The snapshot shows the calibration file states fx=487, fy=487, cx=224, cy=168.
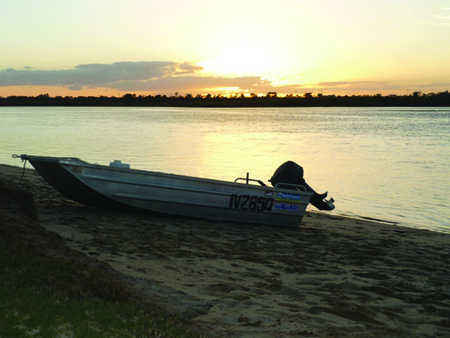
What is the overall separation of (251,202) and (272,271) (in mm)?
4609

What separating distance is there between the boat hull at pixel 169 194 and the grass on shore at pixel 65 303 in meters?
5.09

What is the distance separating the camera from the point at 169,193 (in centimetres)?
1240

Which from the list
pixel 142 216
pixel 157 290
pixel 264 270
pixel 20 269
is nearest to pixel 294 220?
pixel 142 216

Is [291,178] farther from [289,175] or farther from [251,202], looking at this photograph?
[251,202]

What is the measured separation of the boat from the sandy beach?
1.04 ft

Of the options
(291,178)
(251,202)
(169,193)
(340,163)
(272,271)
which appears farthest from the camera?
(340,163)

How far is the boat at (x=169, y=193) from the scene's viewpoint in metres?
11.7

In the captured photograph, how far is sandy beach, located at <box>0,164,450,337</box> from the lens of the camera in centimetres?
639

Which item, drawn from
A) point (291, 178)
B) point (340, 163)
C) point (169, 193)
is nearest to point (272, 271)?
point (169, 193)

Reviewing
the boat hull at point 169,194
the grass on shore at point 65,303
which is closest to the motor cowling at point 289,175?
the boat hull at point 169,194

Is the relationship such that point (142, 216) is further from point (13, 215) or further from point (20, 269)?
point (20, 269)

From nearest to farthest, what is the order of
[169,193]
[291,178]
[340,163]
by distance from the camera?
[169,193]
[291,178]
[340,163]

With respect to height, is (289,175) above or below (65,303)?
above

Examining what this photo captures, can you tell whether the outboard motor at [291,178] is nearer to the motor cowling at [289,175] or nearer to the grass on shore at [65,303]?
the motor cowling at [289,175]
